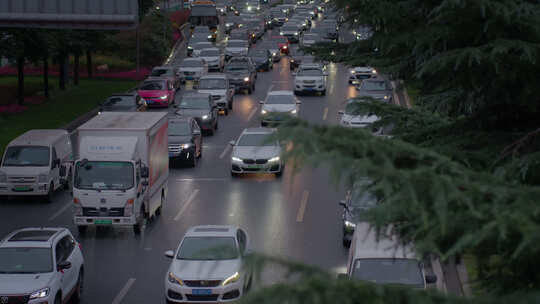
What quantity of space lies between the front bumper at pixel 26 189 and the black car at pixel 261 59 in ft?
128

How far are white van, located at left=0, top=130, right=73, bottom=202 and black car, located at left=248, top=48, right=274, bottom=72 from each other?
1467 inches

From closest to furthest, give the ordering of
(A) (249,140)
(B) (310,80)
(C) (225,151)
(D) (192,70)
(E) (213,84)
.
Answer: (A) (249,140), (C) (225,151), (E) (213,84), (B) (310,80), (D) (192,70)

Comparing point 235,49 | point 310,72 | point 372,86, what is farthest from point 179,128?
point 235,49

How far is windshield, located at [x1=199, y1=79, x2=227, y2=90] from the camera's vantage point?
4741 centimetres

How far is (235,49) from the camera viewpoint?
72.4m

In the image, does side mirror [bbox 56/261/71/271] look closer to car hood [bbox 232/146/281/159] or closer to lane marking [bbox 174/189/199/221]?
lane marking [bbox 174/189/199/221]

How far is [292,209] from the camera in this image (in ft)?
84.5

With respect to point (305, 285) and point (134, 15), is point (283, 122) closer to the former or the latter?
point (305, 285)

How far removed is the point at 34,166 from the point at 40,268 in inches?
441

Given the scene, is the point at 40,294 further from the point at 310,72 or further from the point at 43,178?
the point at 310,72

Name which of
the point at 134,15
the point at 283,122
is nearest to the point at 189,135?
the point at 134,15

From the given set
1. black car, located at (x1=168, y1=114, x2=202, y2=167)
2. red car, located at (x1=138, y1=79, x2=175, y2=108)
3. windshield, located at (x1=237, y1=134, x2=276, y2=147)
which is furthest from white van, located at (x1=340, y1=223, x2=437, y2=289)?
red car, located at (x1=138, y1=79, x2=175, y2=108)

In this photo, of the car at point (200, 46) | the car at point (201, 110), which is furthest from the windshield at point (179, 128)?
the car at point (200, 46)

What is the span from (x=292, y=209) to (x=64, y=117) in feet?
68.7
